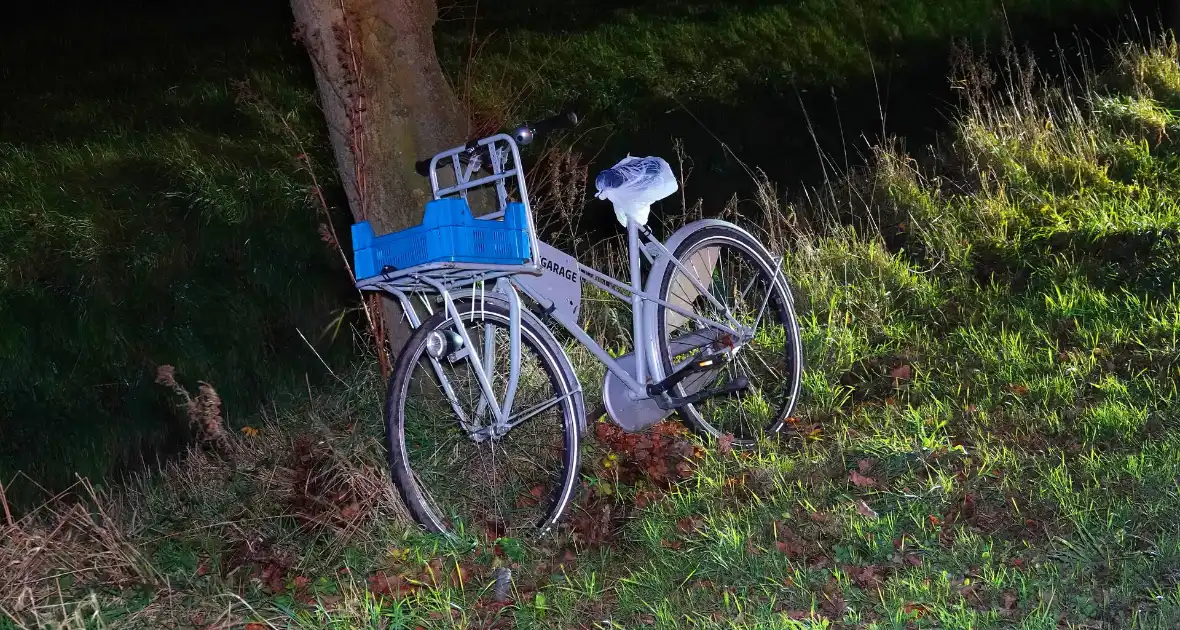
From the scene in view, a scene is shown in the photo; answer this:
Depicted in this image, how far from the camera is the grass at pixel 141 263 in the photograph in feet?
21.9

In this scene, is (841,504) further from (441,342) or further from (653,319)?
(441,342)

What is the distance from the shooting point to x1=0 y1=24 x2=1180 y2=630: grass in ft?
12.5

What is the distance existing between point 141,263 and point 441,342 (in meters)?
4.28

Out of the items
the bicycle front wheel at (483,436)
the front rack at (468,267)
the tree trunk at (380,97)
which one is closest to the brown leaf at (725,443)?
the bicycle front wheel at (483,436)

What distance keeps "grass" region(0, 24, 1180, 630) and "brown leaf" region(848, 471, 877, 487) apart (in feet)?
0.09

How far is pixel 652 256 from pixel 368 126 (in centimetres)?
138

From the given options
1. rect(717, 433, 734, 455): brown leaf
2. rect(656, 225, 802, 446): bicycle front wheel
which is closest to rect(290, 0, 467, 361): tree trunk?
rect(656, 225, 802, 446): bicycle front wheel

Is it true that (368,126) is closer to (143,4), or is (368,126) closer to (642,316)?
(642,316)

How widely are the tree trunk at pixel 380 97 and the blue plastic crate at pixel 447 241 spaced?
1305 millimetres

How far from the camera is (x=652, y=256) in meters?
5.15

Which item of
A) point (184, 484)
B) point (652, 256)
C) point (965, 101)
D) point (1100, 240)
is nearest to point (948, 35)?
point (965, 101)

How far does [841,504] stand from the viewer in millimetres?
4352

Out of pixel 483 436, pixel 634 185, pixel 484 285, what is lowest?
pixel 483 436

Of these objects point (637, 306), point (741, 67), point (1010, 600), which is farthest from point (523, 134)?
point (741, 67)
